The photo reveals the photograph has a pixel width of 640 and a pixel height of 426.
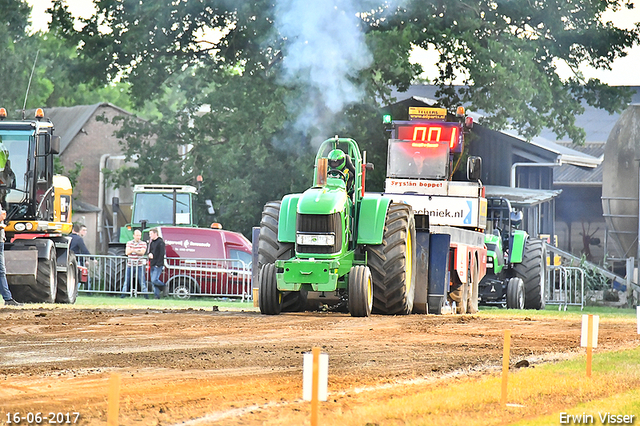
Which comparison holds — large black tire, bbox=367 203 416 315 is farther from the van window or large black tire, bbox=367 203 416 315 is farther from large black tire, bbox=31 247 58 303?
the van window

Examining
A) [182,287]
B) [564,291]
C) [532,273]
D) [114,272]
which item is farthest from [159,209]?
[532,273]

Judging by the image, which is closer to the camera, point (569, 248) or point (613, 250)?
point (613, 250)

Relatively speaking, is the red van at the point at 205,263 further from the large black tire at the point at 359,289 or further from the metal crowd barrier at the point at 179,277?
the large black tire at the point at 359,289

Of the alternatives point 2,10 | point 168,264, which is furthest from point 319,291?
point 2,10

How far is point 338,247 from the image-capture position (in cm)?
1587

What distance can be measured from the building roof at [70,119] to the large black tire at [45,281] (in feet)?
120

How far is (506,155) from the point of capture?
40.5 meters

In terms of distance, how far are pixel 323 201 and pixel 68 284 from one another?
7.60 metres

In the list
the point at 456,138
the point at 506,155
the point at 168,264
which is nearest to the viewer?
the point at 456,138

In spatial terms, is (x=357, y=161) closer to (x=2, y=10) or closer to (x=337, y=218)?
(x=337, y=218)

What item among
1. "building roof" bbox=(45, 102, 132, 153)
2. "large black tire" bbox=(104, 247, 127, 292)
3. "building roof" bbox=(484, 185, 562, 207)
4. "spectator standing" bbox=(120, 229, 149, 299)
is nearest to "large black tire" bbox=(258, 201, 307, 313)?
"spectator standing" bbox=(120, 229, 149, 299)

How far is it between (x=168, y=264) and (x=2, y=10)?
968cm

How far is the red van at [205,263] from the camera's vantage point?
1121 inches

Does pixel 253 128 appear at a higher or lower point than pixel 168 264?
higher
